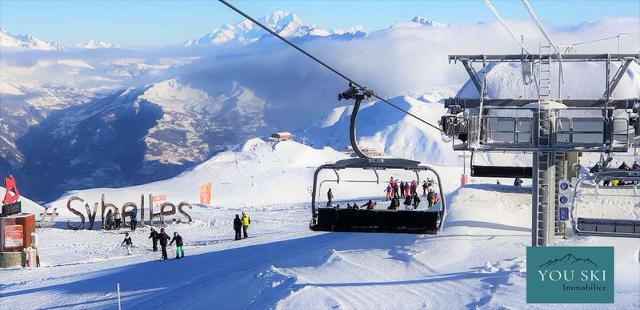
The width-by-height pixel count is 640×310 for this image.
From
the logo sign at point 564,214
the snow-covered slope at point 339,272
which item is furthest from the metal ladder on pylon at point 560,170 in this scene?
the logo sign at point 564,214

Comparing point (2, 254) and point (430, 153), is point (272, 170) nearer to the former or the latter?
point (2, 254)

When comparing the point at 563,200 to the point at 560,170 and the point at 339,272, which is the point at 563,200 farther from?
the point at 339,272

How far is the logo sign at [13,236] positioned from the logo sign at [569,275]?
19565 millimetres

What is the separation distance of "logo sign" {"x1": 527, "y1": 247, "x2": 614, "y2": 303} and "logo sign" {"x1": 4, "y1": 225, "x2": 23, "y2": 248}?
19.6 meters

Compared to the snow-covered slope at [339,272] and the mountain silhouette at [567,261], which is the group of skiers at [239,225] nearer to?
the snow-covered slope at [339,272]

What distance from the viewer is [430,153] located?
135 metres

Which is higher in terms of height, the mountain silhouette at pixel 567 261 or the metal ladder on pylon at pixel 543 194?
the metal ladder on pylon at pixel 543 194

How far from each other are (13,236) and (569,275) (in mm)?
20606

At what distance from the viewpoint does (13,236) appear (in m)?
29.9

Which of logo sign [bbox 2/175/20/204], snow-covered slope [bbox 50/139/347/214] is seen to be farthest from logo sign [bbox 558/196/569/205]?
snow-covered slope [bbox 50/139/347/214]

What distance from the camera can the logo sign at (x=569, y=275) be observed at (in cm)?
1692

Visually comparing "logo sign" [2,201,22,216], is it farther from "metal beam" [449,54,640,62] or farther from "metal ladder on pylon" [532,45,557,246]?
"metal ladder on pylon" [532,45,557,246]

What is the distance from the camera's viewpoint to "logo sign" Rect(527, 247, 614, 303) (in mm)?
16922

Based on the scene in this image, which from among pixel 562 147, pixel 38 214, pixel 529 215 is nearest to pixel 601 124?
pixel 562 147
